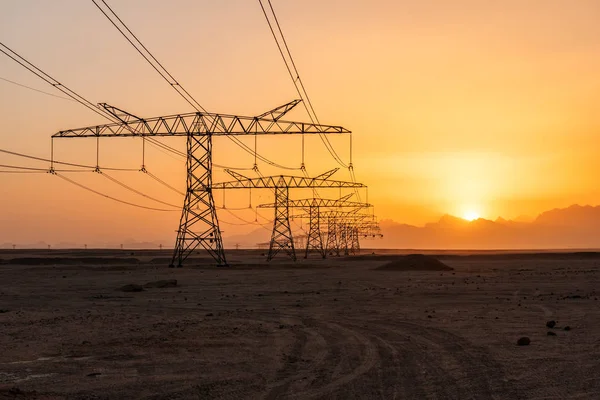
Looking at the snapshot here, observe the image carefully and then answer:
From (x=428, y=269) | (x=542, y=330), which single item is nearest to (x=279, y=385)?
(x=542, y=330)

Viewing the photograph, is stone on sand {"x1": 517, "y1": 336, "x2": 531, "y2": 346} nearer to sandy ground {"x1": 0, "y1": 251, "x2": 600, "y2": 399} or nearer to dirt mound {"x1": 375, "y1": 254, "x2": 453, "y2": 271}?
sandy ground {"x1": 0, "y1": 251, "x2": 600, "y2": 399}

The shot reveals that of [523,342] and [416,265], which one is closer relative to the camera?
[523,342]

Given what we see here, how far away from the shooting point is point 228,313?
28.2 metres

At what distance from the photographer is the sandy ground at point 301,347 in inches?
535

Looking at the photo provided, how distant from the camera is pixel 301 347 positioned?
18891mm

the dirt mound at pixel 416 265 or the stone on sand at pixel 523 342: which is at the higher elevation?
the dirt mound at pixel 416 265

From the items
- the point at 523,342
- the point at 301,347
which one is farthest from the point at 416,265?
the point at 301,347

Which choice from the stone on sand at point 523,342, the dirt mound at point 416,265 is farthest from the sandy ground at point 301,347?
the dirt mound at point 416,265

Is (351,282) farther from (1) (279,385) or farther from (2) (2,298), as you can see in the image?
(1) (279,385)

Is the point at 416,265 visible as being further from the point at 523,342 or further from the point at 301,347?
the point at 301,347

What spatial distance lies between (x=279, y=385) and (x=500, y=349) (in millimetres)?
7142

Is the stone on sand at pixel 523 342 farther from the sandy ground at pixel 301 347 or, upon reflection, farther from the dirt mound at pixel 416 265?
the dirt mound at pixel 416 265

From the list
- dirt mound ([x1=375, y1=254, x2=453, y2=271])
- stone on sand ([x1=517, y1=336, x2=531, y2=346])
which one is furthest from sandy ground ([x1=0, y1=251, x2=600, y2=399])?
dirt mound ([x1=375, y1=254, x2=453, y2=271])

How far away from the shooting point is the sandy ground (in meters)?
13.6
